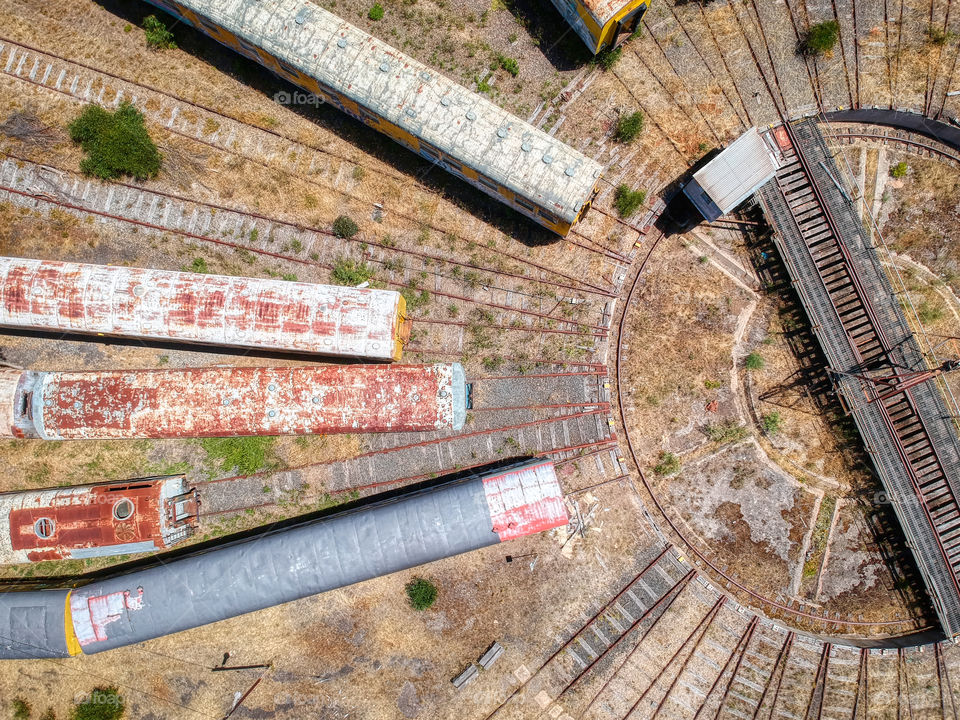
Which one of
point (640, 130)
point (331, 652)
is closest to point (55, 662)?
point (331, 652)

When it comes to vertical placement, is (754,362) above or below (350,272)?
below

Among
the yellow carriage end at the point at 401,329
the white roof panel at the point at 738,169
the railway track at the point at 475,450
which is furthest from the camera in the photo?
the railway track at the point at 475,450

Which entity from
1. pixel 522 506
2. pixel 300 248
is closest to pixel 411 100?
pixel 300 248

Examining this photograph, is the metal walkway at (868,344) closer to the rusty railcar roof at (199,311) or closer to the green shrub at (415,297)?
the green shrub at (415,297)

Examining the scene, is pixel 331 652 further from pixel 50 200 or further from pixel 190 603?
pixel 50 200

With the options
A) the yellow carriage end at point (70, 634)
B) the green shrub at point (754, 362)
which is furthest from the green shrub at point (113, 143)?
the green shrub at point (754, 362)

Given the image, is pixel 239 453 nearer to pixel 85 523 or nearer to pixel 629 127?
pixel 85 523
